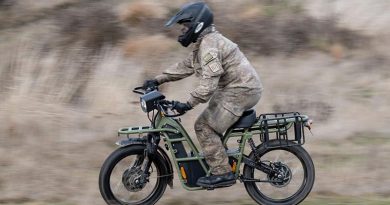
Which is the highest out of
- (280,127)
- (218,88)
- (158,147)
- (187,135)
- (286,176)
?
(218,88)

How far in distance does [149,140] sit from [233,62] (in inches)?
47.3

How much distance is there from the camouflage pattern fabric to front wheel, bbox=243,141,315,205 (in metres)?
0.41

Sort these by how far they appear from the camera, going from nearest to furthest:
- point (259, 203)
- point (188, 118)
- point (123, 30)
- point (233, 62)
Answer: point (233, 62) → point (259, 203) → point (188, 118) → point (123, 30)

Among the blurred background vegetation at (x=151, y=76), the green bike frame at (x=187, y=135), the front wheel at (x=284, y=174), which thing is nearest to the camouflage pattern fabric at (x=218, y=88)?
the green bike frame at (x=187, y=135)

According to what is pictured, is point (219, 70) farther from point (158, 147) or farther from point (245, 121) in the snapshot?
point (158, 147)

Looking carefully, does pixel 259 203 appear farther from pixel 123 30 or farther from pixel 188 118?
pixel 123 30

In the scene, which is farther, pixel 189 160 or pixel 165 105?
pixel 189 160

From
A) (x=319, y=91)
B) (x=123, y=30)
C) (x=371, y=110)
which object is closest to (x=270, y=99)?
(x=319, y=91)

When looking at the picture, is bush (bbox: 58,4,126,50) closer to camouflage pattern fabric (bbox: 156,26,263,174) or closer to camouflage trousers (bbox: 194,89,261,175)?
camouflage pattern fabric (bbox: 156,26,263,174)

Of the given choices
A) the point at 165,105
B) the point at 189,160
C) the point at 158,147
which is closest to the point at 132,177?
the point at 158,147

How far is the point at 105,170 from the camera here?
669cm

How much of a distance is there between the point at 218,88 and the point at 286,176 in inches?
47.7

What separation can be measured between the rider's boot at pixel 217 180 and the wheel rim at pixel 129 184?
507 mm

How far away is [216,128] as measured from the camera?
673 cm
